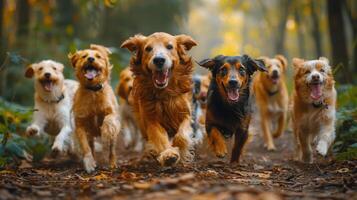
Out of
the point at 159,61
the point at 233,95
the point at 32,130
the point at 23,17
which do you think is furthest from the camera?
the point at 23,17

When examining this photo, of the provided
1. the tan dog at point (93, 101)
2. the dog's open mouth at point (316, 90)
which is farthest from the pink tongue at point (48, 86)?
the dog's open mouth at point (316, 90)

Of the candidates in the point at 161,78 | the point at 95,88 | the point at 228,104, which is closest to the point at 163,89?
the point at 161,78

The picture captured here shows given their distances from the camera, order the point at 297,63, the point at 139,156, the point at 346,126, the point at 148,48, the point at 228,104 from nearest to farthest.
→ the point at 148,48
the point at 228,104
the point at 346,126
the point at 297,63
the point at 139,156

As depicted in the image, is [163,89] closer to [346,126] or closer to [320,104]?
[320,104]

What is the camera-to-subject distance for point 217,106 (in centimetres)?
804

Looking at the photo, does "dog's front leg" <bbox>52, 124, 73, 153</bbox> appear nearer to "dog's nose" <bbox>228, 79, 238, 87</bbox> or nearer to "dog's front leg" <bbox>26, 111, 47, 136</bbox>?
"dog's front leg" <bbox>26, 111, 47, 136</bbox>

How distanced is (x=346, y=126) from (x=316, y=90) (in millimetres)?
883

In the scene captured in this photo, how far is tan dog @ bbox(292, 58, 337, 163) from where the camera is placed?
8.13 metres

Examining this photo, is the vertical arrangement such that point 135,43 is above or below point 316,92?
above

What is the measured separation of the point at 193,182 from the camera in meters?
4.80

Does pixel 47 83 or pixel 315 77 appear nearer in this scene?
pixel 315 77

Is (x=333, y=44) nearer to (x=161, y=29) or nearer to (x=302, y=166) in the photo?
(x=302, y=166)

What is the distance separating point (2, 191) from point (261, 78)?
905 centimetres

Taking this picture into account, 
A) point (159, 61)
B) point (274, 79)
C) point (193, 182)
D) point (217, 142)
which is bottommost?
point (193, 182)
